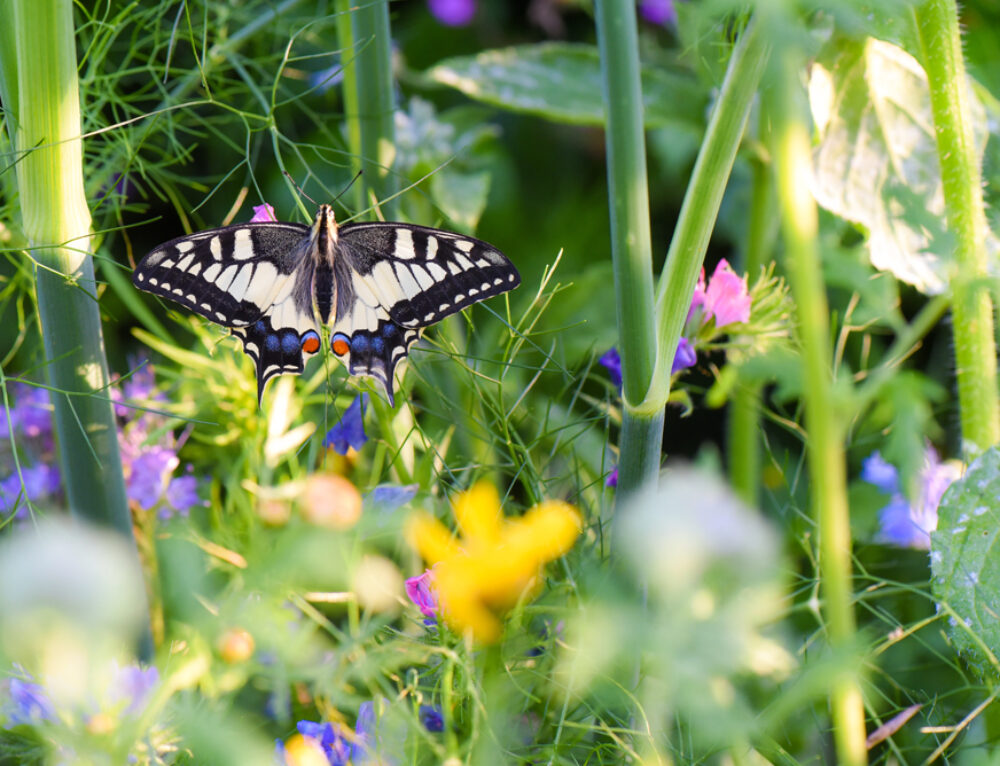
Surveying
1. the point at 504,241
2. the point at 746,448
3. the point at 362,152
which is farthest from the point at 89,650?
the point at 504,241

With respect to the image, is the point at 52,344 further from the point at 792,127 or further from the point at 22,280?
the point at 792,127

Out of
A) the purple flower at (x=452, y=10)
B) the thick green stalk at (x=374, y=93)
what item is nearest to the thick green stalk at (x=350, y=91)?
the thick green stalk at (x=374, y=93)

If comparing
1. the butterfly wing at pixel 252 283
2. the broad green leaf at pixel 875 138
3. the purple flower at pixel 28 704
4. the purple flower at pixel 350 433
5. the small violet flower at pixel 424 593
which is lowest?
the purple flower at pixel 28 704

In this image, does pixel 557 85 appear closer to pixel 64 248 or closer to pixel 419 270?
pixel 419 270

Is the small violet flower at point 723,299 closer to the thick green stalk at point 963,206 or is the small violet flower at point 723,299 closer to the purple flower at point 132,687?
the thick green stalk at point 963,206

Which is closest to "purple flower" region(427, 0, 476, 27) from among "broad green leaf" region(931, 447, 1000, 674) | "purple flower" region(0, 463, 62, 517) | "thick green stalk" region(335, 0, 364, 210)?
"thick green stalk" region(335, 0, 364, 210)

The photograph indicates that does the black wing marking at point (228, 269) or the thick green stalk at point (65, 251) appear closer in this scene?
the thick green stalk at point (65, 251)
